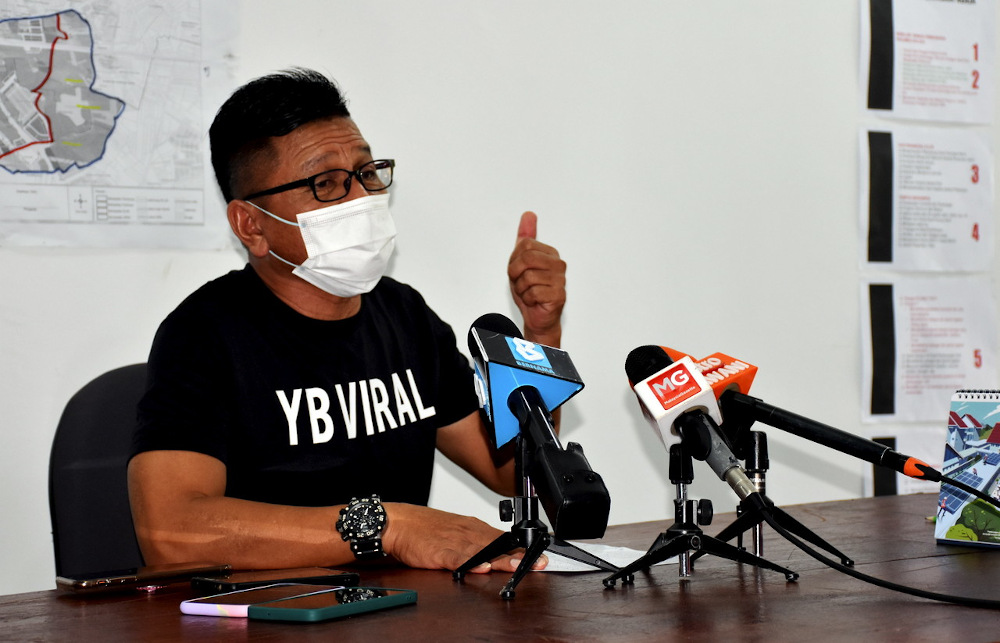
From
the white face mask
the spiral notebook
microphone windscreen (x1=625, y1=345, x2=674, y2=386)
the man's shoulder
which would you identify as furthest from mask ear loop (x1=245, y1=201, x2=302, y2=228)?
the spiral notebook

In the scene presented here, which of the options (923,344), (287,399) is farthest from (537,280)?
(923,344)

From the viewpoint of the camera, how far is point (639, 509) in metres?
2.58

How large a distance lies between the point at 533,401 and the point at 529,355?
0.19 feet

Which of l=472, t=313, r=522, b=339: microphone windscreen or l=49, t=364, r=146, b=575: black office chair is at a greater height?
l=472, t=313, r=522, b=339: microphone windscreen

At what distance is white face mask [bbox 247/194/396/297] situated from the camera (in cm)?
176

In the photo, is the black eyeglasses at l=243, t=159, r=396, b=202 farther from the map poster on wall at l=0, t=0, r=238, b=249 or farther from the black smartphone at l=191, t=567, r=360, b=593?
the black smartphone at l=191, t=567, r=360, b=593

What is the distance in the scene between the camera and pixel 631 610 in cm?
101

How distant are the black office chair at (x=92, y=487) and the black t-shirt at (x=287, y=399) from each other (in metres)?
0.13

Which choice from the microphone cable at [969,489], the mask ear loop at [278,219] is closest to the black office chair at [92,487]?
the mask ear loop at [278,219]

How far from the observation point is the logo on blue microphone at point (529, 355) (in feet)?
3.52

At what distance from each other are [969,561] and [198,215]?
1.54m

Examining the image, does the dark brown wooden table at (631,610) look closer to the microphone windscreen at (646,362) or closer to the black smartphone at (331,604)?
the black smartphone at (331,604)

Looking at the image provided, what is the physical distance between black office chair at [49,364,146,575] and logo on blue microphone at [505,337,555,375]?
84cm

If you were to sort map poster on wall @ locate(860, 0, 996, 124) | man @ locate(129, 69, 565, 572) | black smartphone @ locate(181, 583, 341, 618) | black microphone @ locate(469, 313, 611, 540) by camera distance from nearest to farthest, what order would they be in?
black microphone @ locate(469, 313, 611, 540) → black smartphone @ locate(181, 583, 341, 618) → man @ locate(129, 69, 565, 572) → map poster on wall @ locate(860, 0, 996, 124)
